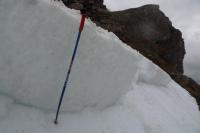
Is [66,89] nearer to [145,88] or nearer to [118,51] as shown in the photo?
[118,51]

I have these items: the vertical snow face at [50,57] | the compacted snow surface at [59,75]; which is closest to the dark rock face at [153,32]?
the compacted snow surface at [59,75]

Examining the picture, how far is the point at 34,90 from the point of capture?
7.13 metres

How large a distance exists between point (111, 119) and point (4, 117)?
3.36 metres

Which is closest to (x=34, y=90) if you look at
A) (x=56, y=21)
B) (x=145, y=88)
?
(x=56, y=21)

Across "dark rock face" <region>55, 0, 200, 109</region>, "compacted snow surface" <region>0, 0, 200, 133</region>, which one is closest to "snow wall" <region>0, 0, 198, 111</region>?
"compacted snow surface" <region>0, 0, 200, 133</region>

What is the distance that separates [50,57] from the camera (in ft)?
23.6

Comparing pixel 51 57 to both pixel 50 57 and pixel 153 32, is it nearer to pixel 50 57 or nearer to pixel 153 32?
pixel 50 57

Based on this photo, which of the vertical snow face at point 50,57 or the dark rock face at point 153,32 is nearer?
the vertical snow face at point 50,57

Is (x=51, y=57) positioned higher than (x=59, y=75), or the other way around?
(x=51, y=57)

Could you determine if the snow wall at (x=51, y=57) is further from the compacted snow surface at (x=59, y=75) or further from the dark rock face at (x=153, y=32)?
the dark rock face at (x=153, y=32)

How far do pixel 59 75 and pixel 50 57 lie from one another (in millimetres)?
520

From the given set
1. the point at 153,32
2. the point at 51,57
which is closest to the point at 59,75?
the point at 51,57

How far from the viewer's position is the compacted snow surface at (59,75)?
21.5 feet

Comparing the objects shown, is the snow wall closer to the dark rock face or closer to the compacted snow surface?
the compacted snow surface
